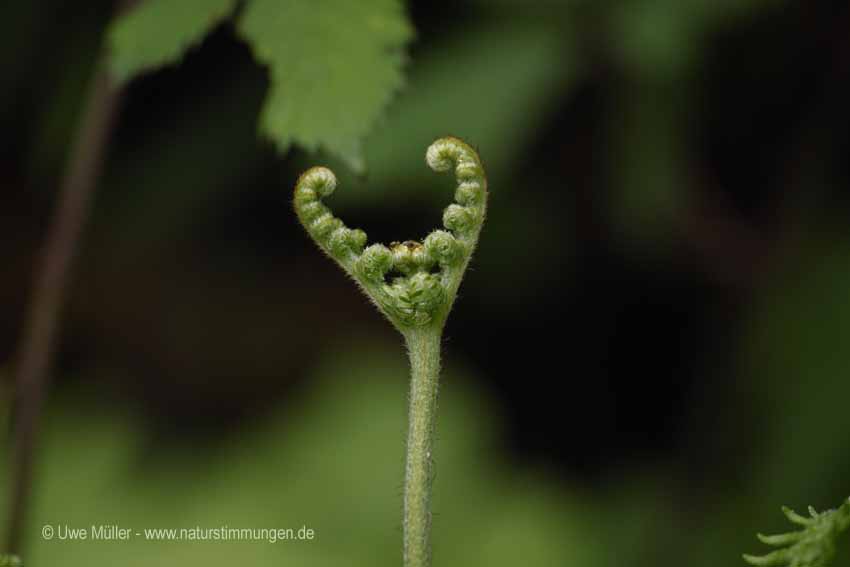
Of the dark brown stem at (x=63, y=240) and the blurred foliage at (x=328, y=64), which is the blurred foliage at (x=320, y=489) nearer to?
the dark brown stem at (x=63, y=240)

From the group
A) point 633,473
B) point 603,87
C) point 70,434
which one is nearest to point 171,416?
point 70,434

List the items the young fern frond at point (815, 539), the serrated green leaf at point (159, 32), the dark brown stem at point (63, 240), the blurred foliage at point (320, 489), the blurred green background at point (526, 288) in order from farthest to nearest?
the blurred foliage at point (320, 489) → the blurred green background at point (526, 288) → the dark brown stem at point (63, 240) → the serrated green leaf at point (159, 32) → the young fern frond at point (815, 539)

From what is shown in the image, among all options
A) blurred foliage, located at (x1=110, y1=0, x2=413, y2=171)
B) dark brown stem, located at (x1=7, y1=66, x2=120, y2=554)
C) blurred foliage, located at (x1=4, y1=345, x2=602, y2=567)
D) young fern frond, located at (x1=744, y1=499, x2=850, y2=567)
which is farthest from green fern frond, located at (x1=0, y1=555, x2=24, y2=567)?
blurred foliage, located at (x1=4, y1=345, x2=602, y2=567)

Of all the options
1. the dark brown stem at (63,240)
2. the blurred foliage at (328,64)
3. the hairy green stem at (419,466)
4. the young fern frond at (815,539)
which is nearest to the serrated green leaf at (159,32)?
the blurred foliage at (328,64)

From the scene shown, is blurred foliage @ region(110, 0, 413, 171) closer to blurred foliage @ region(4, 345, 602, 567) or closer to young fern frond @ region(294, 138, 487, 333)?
young fern frond @ region(294, 138, 487, 333)

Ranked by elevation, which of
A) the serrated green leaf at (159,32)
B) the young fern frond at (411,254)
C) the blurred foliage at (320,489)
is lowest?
the young fern frond at (411,254)

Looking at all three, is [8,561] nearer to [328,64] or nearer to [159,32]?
[328,64]

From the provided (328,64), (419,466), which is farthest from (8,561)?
(328,64)
